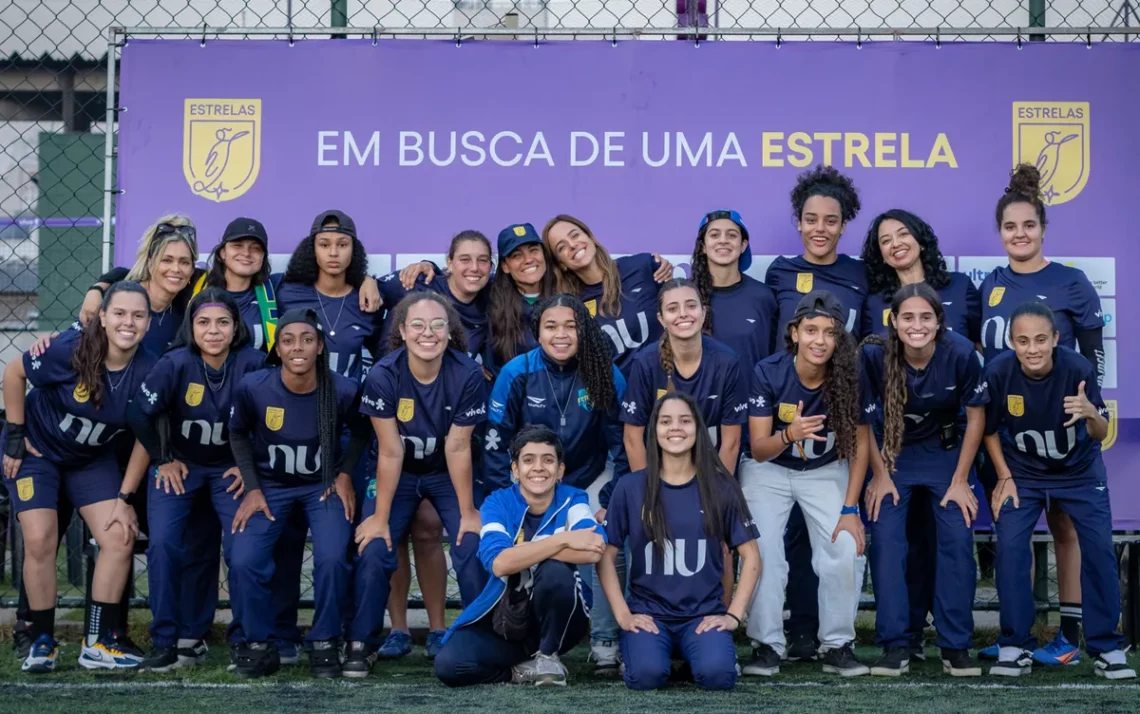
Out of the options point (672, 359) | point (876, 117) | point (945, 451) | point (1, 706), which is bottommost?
point (1, 706)

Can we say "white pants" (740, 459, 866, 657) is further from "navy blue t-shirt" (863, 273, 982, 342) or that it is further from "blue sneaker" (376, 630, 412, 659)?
"blue sneaker" (376, 630, 412, 659)

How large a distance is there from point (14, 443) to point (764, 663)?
3.04 m

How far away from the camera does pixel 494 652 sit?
4.33 metres

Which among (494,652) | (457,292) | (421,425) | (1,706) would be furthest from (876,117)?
(1,706)

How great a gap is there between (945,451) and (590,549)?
1.52m

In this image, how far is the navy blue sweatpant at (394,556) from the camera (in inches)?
181

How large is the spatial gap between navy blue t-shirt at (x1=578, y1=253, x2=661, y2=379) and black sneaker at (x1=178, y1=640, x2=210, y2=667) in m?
2.07

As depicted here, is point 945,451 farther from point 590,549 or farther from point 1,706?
point 1,706

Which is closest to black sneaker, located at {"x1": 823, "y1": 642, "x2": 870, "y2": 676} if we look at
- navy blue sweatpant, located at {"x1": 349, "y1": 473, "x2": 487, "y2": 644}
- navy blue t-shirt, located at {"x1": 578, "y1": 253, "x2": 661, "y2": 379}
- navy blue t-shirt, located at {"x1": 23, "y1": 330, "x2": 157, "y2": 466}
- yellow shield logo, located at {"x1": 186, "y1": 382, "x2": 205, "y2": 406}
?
navy blue sweatpant, located at {"x1": 349, "y1": 473, "x2": 487, "y2": 644}

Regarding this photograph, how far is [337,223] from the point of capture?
17.4 ft

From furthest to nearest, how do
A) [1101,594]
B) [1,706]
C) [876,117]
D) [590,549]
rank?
[876,117] → [1101,594] → [590,549] → [1,706]

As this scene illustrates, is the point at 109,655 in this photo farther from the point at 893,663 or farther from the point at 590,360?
the point at 893,663

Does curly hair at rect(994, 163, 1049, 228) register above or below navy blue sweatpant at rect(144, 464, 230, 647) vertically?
above

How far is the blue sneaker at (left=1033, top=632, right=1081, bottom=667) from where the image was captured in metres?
4.76
